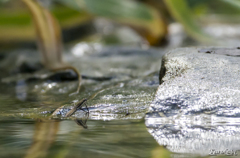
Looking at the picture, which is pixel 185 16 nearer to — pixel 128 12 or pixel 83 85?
pixel 128 12

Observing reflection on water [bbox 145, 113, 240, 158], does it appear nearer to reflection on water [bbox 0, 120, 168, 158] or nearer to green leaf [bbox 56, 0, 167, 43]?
reflection on water [bbox 0, 120, 168, 158]

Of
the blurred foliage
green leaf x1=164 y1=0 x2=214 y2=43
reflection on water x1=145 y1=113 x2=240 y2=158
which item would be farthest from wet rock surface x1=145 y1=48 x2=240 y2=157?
green leaf x1=164 y1=0 x2=214 y2=43

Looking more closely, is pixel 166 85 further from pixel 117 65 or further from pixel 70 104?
pixel 117 65

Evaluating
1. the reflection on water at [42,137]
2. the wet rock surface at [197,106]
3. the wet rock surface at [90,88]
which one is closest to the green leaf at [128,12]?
the wet rock surface at [90,88]

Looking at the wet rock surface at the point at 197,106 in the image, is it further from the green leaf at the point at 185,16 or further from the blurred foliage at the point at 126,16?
the green leaf at the point at 185,16

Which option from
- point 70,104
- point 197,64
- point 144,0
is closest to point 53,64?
point 70,104

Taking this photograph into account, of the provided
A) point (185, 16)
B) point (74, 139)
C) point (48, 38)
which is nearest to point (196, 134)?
point (74, 139)
